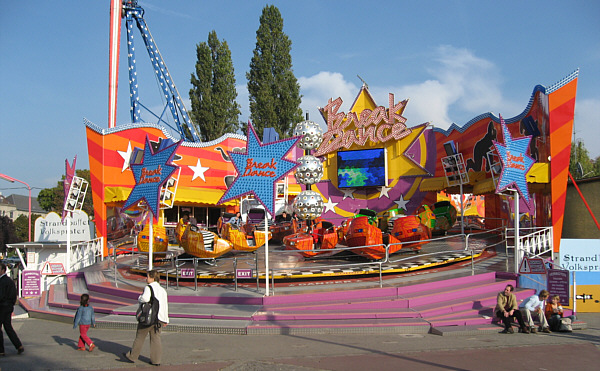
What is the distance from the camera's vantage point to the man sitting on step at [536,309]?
9719mm

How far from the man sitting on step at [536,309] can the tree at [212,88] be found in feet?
98.4

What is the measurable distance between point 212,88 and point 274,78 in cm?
504

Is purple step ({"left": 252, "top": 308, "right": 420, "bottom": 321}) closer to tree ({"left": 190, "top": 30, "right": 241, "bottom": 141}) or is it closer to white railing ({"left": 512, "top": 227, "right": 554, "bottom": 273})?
white railing ({"left": 512, "top": 227, "right": 554, "bottom": 273})

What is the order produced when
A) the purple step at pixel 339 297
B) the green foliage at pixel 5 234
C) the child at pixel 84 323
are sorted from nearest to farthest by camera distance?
the child at pixel 84 323 < the purple step at pixel 339 297 < the green foliage at pixel 5 234

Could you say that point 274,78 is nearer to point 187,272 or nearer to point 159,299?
point 187,272

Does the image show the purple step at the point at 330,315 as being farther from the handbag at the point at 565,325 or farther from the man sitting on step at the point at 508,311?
the handbag at the point at 565,325

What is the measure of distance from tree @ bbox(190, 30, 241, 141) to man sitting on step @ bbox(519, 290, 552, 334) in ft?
98.4

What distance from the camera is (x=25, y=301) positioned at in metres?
13.5

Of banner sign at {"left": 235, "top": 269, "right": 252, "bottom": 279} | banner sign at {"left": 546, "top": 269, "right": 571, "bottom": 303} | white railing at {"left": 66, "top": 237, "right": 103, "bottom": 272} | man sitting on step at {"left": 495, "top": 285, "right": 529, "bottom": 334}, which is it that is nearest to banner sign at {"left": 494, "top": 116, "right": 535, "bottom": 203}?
banner sign at {"left": 546, "top": 269, "right": 571, "bottom": 303}

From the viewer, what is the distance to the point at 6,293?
7.93 metres

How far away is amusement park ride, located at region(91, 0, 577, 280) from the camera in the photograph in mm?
14500

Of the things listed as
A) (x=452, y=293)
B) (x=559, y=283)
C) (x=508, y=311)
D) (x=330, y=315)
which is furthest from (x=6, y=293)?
(x=559, y=283)

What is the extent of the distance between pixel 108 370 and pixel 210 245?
7.23 meters

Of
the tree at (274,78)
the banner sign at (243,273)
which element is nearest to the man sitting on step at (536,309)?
the banner sign at (243,273)
